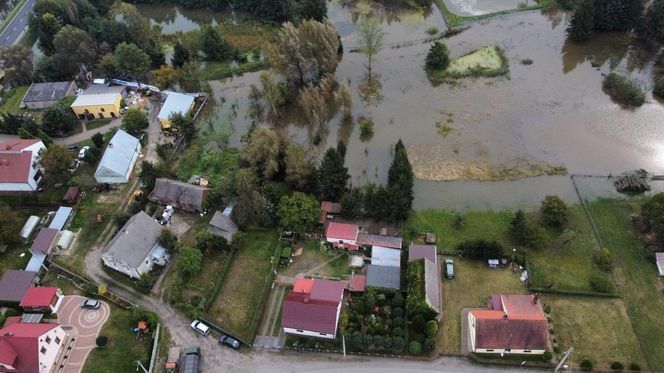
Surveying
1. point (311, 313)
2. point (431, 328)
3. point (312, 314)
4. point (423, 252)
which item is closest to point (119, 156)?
point (311, 313)

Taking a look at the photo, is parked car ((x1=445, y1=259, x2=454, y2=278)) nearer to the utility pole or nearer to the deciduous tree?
the utility pole

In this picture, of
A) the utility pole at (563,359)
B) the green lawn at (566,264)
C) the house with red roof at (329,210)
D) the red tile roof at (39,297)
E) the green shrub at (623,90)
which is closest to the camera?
the utility pole at (563,359)

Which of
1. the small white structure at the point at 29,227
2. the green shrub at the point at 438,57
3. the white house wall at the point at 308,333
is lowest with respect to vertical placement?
the white house wall at the point at 308,333

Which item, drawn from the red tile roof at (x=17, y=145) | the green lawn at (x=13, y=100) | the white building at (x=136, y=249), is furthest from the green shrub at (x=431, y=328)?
the green lawn at (x=13, y=100)

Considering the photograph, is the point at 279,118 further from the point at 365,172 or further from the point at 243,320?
the point at 243,320

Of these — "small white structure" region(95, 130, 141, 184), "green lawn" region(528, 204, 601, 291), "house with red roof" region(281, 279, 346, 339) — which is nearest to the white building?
"small white structure" region(95, 130, 141, 184)

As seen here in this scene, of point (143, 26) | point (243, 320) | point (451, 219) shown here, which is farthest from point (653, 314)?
point (143, 26)

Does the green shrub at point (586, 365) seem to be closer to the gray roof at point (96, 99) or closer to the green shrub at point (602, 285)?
the green shrub at point (602, 285)
